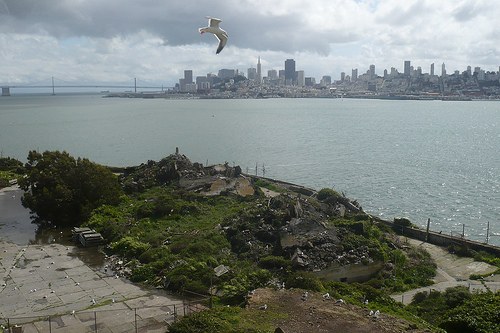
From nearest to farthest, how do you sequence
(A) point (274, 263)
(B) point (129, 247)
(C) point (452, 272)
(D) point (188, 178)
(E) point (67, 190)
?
(A) point (274, 263), (B) point (129, 247), (C) point (452, 272), (E) point (67, 190), (D) point (188, 178)

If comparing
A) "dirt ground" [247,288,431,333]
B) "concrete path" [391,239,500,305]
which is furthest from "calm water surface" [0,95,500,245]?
"dirt ground" [247,288,431,333]

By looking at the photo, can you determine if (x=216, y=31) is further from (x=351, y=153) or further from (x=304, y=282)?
(x=351, y=153)

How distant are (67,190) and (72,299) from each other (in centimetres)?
960

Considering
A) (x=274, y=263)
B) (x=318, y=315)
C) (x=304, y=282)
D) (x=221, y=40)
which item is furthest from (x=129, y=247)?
(x=221, y=40)

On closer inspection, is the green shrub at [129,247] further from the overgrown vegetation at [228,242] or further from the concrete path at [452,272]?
the concrete path at [452,272]

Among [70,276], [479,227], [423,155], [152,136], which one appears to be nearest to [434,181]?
[479,227]

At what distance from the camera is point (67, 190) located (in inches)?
790

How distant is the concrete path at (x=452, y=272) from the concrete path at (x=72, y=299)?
7486mm

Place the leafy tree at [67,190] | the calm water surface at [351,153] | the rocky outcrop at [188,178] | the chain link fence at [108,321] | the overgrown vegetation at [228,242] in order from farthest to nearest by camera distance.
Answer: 1. the calm water surface at [351,153]
2. the rocky outcrop at [188,178]
3. the leafy tree at [67,190]
4. the overgrown vegetation at [228,242]
5. the chain link fence at [108,321]

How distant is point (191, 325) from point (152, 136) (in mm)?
59997

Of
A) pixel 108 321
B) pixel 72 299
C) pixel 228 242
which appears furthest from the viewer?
pixel 228 242

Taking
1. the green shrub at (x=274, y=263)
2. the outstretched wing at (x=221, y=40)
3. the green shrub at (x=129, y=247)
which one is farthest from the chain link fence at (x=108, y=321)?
the outstretched wing at (x=221, y=40)

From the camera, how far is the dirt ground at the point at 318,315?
9.27 metres

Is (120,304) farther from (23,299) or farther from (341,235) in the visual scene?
(341,235)
